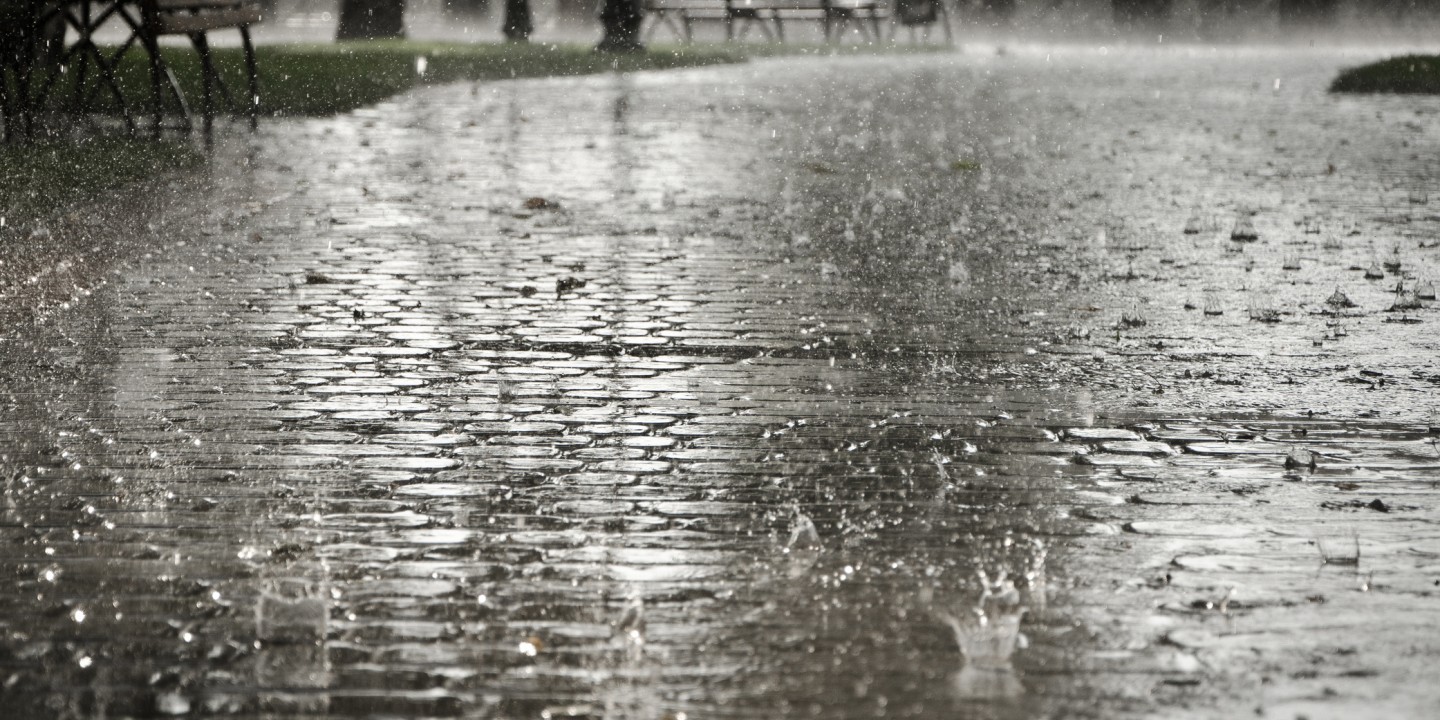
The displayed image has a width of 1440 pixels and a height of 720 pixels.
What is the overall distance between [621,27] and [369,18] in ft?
16.7

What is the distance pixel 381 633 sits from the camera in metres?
2.90

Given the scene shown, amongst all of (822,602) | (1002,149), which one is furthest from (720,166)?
(822,602)

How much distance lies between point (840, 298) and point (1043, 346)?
1.03m

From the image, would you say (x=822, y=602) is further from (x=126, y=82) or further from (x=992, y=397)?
(x=126, y=82)

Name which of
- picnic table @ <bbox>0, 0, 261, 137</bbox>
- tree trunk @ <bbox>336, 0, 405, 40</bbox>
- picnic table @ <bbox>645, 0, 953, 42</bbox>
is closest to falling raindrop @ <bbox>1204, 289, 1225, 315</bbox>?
picnic table @ <bbox>0, 0, 261, 137</bbox>

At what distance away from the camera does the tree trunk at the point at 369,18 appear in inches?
1052

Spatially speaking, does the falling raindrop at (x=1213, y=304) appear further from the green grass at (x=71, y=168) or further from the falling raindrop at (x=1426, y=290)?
the green grass at (x=71, y=168)

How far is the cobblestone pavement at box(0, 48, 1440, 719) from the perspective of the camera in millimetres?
2775

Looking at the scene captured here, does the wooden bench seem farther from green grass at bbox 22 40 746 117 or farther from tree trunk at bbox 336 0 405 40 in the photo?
tree trunk at bbox 336 0 405 40

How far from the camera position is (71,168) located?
9062 mm

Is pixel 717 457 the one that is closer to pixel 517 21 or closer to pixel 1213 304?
pixel 1213 304

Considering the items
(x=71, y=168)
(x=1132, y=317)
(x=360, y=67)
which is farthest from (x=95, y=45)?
(x=1132, y=317)

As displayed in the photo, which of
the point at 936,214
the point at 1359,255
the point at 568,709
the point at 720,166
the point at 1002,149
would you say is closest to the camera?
the point at 568,709

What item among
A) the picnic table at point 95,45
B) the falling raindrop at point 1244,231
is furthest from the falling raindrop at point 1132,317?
the picnic table at point 95,45
